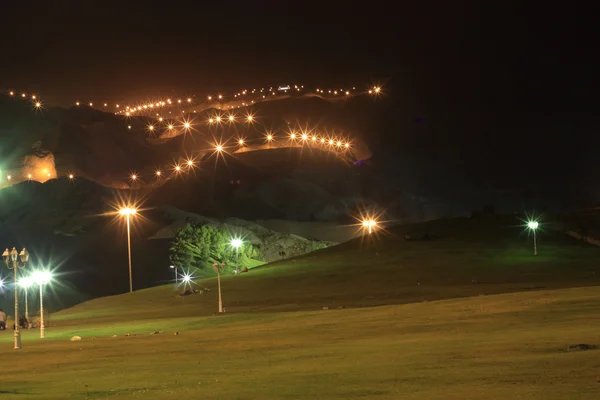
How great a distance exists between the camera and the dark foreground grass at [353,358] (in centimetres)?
1594

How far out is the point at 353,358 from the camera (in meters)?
21.7

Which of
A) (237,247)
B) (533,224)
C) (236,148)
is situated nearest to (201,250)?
(237,247)

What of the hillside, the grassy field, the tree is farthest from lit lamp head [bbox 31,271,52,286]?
the tree

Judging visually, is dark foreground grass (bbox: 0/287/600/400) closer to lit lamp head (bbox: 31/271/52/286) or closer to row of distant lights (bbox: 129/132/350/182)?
lit lamp head (bbox: 31/271/52/286)

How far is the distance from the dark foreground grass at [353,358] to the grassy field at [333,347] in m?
0.05

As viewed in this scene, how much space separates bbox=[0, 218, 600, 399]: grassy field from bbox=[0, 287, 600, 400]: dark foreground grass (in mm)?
51

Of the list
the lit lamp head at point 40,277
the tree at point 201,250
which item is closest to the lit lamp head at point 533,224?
the tree at point 201,250

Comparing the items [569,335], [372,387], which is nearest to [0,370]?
[372,387]

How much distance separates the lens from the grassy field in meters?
16.4

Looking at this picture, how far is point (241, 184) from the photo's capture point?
160750mm

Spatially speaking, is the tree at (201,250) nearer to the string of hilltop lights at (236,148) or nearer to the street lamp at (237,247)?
the street lamp at (237,247)

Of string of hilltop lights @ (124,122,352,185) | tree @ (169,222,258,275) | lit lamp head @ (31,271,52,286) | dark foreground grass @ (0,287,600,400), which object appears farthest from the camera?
string of hilltop lights @ (124,122,352,185)

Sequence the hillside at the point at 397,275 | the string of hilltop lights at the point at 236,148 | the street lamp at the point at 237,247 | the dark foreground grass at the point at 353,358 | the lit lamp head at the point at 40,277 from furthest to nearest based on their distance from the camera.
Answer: the string of hilltop lights at the point at 236,148
the street lamp at the point at 237,247
the hillside at the point at 397,275
the lit lamp head at the point at 40,277
the dark foreground grass at the point at 353,358

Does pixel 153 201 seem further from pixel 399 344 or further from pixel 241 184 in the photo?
pixel 399 344
